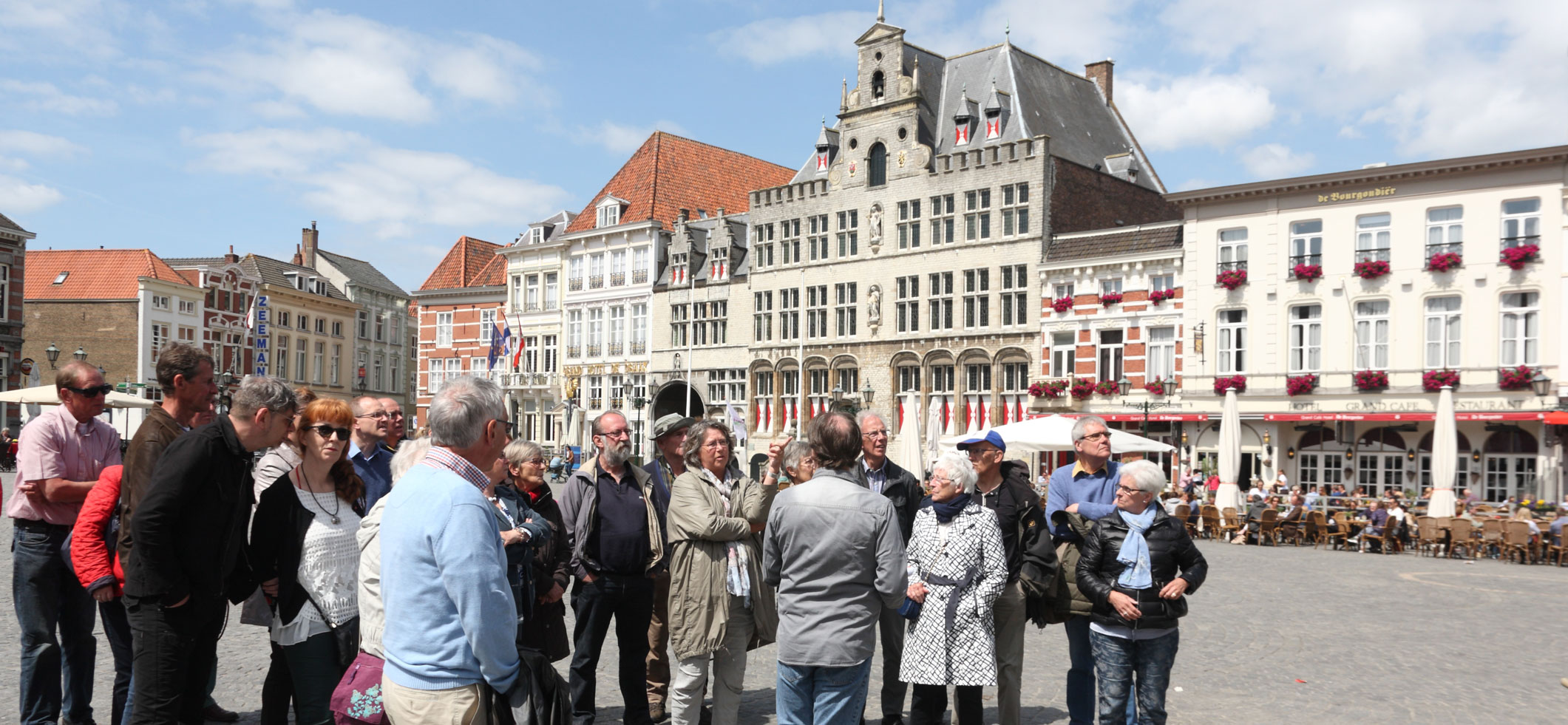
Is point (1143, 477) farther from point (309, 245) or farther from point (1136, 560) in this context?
point (309, 245)

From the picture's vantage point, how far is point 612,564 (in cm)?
647

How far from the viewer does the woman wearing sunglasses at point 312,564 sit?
15.4 feet

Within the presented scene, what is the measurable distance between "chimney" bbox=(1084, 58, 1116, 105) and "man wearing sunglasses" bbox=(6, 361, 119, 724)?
134 feet

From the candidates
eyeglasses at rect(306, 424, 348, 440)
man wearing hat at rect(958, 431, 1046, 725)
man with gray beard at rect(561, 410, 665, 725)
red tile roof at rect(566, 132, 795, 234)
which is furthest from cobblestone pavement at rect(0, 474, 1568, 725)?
red tile roof at rect(566, 132, 795, 234)

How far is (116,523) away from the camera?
211 inches

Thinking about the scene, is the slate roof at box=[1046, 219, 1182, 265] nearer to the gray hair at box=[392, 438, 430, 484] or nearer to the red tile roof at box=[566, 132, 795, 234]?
the red tile roof at box=[566, 132, 795, 234]

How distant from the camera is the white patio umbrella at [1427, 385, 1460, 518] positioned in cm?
1923

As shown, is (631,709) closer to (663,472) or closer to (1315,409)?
(663,472)

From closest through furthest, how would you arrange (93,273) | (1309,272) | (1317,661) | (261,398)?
(261,398)
(1317,661)
(1309,272)
(93,273)

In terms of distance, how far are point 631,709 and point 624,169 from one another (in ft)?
150

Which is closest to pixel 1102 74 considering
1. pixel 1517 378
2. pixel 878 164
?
pixel 878 164

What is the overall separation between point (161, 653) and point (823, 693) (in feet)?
8.58

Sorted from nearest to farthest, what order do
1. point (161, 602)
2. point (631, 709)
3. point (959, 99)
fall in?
point (161, 602) → point (631, 709) → point (959, 99)

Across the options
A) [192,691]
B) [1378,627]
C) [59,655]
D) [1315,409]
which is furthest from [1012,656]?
[1315,409]
